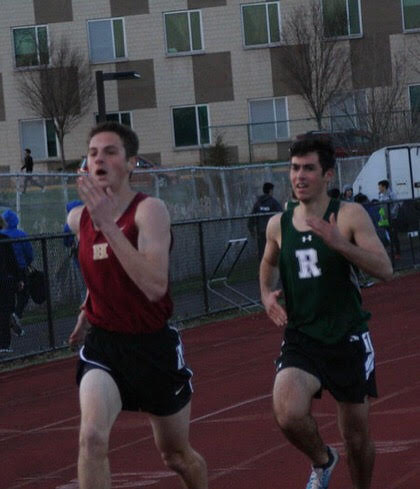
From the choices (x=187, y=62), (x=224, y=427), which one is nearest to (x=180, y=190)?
(x=224, y=427)

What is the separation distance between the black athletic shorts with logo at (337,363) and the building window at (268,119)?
40781mm

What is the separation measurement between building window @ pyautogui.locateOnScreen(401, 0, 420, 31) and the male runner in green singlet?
133 feet

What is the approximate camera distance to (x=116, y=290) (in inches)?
260

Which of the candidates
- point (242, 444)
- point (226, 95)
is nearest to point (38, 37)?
point (226, 95)

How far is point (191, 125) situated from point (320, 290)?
41467 mm

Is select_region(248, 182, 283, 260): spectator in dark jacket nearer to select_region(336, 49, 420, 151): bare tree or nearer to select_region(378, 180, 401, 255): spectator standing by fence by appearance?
select_region(378, 180, 401, 255): spectator standing by fence

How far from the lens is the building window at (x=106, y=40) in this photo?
1875 inches

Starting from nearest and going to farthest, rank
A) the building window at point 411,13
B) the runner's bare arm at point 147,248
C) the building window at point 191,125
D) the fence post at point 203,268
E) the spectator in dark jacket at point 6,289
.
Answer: the runner's bare arm at point 147,248 → the spectator in dark jacket at point 6,289 → the fence post at point 203,268 → the building window at point 411,13 → the building window at point 191,125

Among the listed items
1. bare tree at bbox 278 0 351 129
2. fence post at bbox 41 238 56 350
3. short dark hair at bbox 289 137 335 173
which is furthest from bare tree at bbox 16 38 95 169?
short dark hair at bbox 289 137 335 173

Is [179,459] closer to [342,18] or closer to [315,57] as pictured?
[315,57]

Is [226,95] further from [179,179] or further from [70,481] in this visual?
[70,481]

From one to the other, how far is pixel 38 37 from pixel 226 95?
22.8ft

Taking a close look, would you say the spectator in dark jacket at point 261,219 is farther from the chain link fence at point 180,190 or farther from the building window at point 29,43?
the building window at point 29,43

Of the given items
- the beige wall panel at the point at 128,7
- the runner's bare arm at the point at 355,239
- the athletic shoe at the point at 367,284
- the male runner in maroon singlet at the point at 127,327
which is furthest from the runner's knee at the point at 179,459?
the beige wall panel at the point at 128,7
